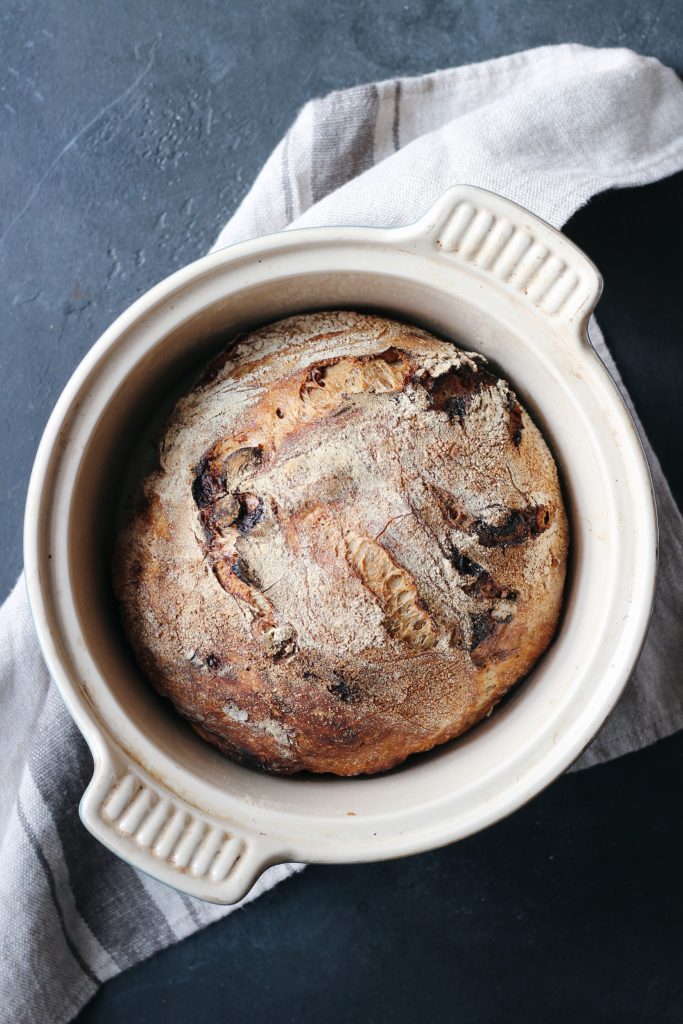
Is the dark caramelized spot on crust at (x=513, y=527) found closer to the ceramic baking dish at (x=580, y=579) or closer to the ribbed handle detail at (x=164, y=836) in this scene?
the ceramic baking dish at (x=580, y=579)

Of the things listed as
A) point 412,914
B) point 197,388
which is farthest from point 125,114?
point 412,914

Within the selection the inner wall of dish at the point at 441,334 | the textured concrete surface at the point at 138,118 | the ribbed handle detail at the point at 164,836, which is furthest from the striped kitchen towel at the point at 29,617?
the ribbed handle detail at the point at 164,836

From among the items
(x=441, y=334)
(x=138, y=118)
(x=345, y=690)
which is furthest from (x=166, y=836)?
(x=138, y=118)

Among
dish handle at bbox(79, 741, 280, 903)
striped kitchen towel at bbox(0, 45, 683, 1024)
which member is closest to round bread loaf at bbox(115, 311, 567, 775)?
dish handle at bbox(79, 741, 280, 903)

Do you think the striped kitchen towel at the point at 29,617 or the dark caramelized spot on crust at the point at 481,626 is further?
the striped kitchen towel at the point at 29,617

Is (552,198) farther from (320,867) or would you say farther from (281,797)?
(320,867)

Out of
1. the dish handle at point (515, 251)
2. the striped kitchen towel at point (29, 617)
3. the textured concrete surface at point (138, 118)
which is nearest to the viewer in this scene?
the dish handle at point (515, 251)
